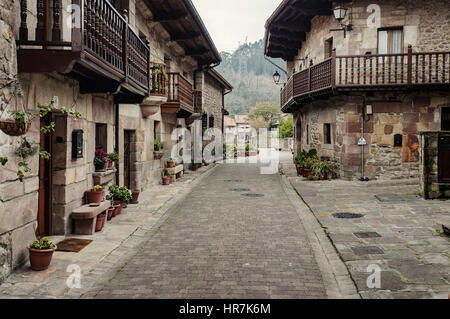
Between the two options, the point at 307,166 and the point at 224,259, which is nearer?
the point at 224,259

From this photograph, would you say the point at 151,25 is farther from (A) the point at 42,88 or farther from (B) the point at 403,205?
(B) the point at 403,205

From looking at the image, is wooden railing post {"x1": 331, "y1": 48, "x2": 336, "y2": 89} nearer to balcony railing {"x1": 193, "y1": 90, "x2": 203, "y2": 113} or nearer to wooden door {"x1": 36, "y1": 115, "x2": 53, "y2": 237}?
balcony railing {"x1": 193, "y1": 90, "x2": 203, "y2": 113}

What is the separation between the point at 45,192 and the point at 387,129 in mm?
11485

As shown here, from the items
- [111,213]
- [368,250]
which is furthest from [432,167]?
[111,213]

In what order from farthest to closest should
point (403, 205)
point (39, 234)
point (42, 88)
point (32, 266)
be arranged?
point (403, 205), point (39, 234), point (42, 88), point (32, 266)

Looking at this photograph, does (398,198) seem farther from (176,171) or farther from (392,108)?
(176,171)

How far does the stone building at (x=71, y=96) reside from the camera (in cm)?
467

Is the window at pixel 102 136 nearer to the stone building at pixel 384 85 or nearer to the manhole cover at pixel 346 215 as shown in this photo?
the manhole cover at pixel 346 215

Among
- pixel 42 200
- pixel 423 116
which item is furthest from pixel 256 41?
pixel 42 200

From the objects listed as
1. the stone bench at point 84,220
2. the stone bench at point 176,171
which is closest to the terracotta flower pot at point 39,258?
the stone bench at point 84,220

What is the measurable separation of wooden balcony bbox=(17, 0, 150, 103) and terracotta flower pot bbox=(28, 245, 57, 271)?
221 cm

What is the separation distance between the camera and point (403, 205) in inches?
359

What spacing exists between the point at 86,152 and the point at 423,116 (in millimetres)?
11445

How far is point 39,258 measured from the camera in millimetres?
4777
